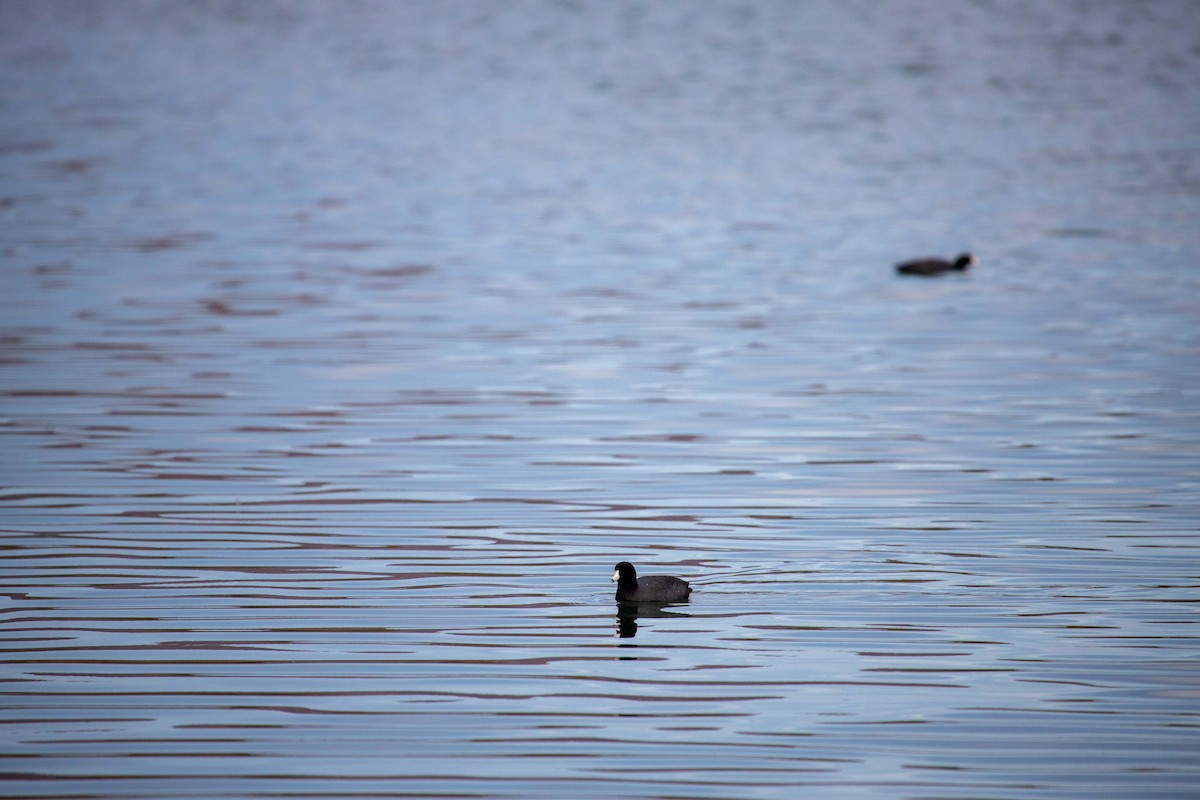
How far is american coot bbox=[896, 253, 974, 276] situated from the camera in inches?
1158

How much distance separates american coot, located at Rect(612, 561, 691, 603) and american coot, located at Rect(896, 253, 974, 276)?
18667 mm

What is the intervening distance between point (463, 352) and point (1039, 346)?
7.26 m

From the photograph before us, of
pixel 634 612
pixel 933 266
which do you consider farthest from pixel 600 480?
pixel 933 266

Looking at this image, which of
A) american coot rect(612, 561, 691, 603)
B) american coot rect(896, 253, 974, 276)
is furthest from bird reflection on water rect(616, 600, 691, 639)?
american coot rect(896, 253, 974, 276)

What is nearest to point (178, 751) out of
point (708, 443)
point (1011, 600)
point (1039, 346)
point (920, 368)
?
point (1011, 600)

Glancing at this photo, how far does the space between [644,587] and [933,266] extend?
61.9 feet

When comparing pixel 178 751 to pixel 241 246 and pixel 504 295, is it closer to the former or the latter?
pixel 504 295

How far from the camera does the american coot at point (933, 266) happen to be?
29.4 m

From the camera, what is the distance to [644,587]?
37.8 ft

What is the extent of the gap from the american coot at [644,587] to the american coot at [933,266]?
18667mm

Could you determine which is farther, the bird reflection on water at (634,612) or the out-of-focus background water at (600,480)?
the bird reflection on water at (634,612)

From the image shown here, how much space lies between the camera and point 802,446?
1728 cm

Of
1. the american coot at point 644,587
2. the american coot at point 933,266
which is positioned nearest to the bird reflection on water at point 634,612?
the american coot at point 644,587

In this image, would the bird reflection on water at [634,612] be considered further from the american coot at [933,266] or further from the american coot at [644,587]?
the american coot at [933,266]
